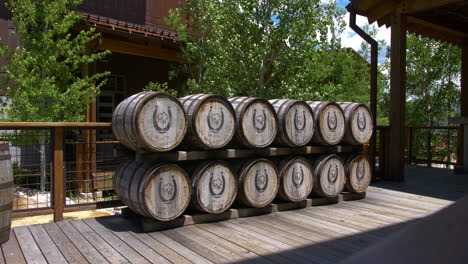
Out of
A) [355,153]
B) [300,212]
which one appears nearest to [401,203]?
[355,153]

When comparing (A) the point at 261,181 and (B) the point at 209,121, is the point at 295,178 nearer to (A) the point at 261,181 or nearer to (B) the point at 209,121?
(A) the point at 261,181

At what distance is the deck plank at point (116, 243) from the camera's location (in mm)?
3348

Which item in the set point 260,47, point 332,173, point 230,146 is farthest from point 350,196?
point 260,47

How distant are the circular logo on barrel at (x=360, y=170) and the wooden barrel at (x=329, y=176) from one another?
30 cm

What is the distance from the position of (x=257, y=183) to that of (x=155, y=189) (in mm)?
1321

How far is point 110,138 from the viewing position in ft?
38.5

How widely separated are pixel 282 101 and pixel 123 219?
2.46 m

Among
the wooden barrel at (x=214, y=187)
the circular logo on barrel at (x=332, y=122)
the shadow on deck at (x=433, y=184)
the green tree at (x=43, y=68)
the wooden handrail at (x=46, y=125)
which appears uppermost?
the green tree at (x=43, y=68)

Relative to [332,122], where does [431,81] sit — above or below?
above

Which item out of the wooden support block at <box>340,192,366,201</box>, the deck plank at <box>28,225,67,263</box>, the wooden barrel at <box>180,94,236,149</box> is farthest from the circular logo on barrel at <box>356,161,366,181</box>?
the deck plank at <box>28,225,67,263</box>

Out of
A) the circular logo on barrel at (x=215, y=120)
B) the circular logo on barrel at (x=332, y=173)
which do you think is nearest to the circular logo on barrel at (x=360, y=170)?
the circular logo on barrel at (x=332, y=173)

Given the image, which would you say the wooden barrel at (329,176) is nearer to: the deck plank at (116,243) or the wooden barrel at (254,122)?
the wooden barrel at (254,122)

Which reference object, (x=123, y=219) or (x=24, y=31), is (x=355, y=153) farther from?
(x=24, y=31)

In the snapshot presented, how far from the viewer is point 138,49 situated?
10203mm
